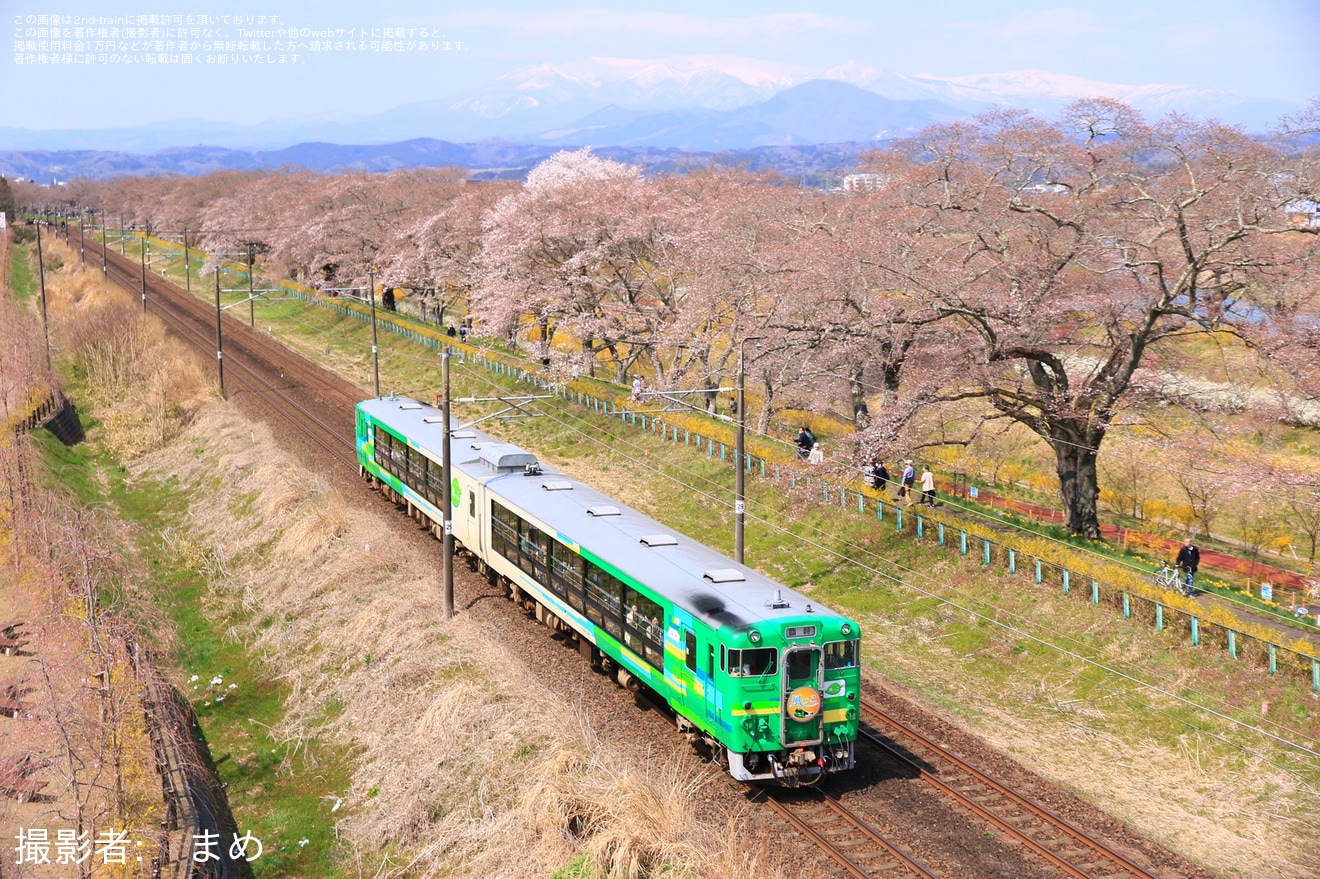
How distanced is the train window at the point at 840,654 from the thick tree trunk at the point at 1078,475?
1159 centimetres

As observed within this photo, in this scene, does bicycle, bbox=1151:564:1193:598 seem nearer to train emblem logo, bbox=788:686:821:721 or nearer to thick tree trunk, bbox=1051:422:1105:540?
thick tree trunk, bbox=1051:422:1105:540

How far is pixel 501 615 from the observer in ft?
78.9

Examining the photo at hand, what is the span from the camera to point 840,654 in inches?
637

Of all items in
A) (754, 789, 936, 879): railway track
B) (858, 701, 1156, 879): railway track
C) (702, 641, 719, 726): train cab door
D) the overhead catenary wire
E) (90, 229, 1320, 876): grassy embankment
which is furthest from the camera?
the overhead catenary wire

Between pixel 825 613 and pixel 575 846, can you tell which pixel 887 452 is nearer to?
pixel 825 613

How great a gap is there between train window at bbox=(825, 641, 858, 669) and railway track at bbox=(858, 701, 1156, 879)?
7.89ft

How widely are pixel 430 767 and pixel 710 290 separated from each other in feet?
73.8

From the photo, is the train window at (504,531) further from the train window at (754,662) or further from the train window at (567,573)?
the train window at (754,662)

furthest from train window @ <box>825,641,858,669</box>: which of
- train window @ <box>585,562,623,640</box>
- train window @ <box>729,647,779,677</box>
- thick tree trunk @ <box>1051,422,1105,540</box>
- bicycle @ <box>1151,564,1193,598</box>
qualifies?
thick tree trunk @ <box>1051,422,1105,540</box>

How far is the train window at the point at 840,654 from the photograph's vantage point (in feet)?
52.7

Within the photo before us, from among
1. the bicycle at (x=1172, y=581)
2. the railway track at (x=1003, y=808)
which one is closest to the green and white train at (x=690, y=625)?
the railway track at (x=1003, y=808)

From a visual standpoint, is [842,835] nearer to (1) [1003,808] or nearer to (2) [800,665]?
(2) [800,665]

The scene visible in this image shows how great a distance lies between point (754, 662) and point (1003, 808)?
4342mm

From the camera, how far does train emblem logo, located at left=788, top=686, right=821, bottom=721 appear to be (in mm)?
15742
